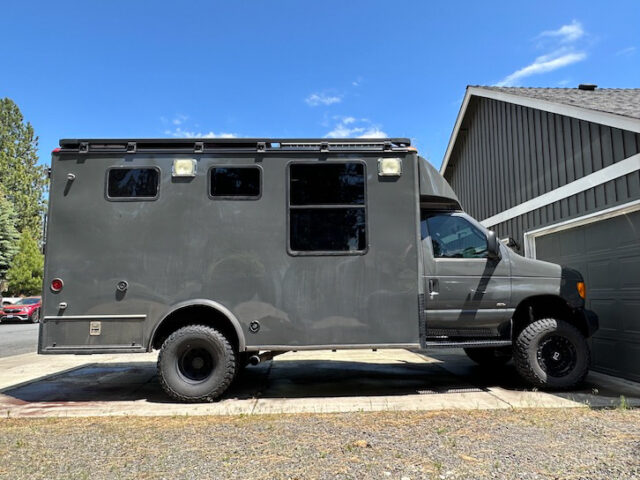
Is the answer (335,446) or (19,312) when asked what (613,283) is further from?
(19,312)

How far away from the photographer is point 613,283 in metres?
6.44

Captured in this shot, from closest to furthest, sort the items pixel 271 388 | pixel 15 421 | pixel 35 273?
1. pixel 15 421
2. pixel 271 388
3. pixel 35 273

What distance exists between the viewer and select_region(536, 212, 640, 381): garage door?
238 inches

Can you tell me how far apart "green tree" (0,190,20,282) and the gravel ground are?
117ft

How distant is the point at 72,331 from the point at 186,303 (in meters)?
1.35

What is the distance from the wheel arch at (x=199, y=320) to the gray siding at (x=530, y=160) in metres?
5.42

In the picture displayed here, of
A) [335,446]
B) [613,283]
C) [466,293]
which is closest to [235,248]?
[335,446]

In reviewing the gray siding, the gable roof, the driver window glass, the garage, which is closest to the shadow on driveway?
the garage

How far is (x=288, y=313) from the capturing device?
207 inches

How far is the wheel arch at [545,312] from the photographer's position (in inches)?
225

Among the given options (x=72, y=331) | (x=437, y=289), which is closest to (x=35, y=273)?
(x=72, y=331)

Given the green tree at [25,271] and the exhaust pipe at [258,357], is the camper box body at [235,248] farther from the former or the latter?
the green tree at [25,271]

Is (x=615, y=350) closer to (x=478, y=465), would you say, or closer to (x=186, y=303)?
(x=478, y=465)

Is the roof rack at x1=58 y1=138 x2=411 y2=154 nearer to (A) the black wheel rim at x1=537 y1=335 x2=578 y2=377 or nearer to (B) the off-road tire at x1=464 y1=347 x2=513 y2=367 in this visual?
(A) the black wheel rim at x1=537 y1=335 x2=578 y2=377
